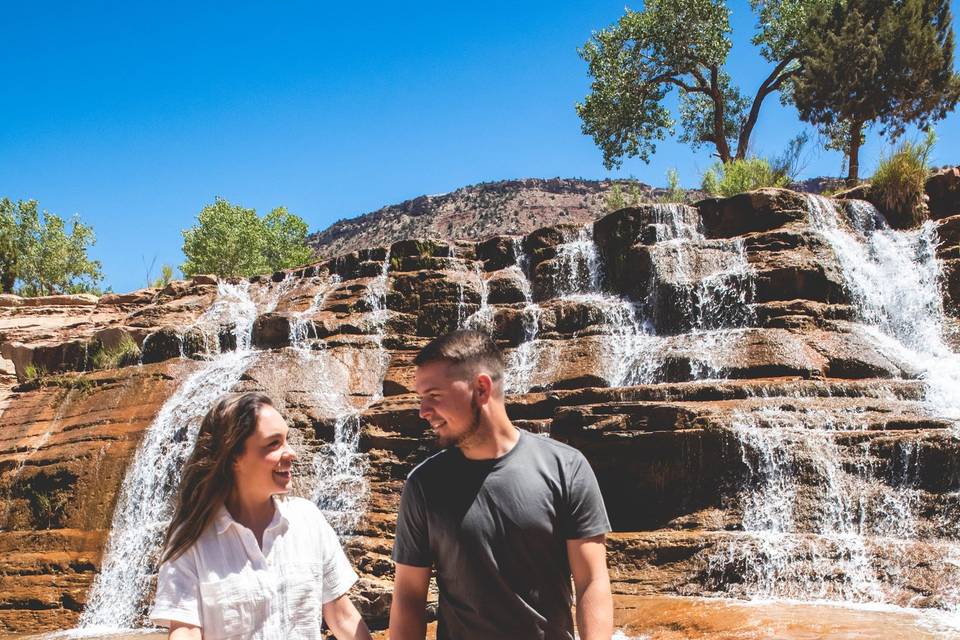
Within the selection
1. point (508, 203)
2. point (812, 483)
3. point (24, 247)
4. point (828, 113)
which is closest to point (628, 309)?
point (812, 483)

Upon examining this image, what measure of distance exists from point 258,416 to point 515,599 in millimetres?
1134

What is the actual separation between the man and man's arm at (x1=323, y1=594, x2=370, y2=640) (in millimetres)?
134

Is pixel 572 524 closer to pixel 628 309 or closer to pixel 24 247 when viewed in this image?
pixel 628 309

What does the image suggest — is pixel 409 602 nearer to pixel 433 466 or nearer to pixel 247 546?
pixel 433 466

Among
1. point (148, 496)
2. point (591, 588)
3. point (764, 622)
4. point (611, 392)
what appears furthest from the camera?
point (148, 496)

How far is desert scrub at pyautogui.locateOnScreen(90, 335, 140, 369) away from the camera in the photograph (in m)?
18.2

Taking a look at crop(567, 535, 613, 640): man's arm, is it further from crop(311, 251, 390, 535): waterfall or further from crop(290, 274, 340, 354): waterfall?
crop(290, 274, 340, 354): waterfall

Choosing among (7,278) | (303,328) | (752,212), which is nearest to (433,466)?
(303,328)

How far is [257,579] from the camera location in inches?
109

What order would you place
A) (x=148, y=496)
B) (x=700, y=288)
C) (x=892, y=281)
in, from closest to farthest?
(x=148, y=496) → (x=700, y=288) → (x=892, y=281)

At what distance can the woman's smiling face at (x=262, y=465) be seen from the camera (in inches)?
112

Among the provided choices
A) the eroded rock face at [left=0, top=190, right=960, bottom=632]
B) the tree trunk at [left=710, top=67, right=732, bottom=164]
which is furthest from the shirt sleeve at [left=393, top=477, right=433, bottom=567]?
the tree trunk at [left=710, top=67, right=732, bottom=164]

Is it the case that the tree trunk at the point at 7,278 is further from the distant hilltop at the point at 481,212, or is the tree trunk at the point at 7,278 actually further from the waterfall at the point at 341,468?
the waterfall at the point at 341,468

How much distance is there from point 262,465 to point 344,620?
2.20ft
